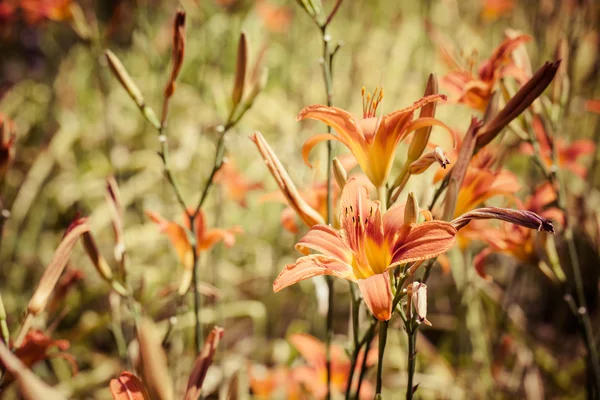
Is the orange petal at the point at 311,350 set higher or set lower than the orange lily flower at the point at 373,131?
lower

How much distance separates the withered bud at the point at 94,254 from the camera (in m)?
0.65

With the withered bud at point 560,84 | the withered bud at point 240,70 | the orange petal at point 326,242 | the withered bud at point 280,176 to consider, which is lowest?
the orange petal at point 326,242

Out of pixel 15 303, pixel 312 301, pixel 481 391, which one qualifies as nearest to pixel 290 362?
pixel 312 301

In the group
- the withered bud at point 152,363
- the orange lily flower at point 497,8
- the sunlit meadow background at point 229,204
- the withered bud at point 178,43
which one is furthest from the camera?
the orange lily flower at point 497,8

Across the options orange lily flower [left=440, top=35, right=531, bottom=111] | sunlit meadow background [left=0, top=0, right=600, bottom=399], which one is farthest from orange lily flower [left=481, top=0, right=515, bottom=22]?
orange lily flower [left=440, top=35, right=531, bottom=111]

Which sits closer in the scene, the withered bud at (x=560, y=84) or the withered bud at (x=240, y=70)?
the withered bud at (x=240, y=70)

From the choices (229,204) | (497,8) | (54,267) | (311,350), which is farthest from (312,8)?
(497,8)

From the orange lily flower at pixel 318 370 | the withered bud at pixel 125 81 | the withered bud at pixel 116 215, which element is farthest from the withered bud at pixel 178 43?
the orange lily flower at pixel 318 370

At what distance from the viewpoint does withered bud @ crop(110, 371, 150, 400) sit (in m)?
0.47

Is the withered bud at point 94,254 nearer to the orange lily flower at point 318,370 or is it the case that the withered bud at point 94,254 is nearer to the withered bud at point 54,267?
the withered bud at point 54,267

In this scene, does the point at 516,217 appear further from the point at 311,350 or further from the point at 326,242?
the point at 311,350

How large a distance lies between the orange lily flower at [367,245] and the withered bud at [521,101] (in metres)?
0.14

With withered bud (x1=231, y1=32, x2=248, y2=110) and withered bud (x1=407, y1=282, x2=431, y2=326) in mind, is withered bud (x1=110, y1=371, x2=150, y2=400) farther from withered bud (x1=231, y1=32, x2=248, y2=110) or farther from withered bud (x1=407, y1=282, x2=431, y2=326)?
withered bud (x1=231, y1=32, x2=248, y2=110)

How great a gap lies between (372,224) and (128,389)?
288mm
